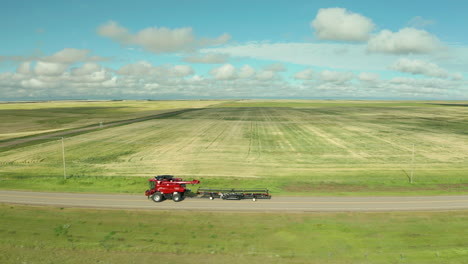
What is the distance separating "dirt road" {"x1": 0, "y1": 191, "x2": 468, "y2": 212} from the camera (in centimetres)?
3145

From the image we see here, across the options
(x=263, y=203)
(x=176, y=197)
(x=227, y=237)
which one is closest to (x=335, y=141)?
(x=263, y=203)

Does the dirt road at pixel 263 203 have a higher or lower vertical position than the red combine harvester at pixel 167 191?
lower

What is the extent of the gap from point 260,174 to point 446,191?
27.5 metres

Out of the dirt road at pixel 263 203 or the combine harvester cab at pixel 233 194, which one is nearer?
the dirt road at pixel 263 203

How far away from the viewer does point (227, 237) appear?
2520 cm

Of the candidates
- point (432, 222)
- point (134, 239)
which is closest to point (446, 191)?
point (432, 222)

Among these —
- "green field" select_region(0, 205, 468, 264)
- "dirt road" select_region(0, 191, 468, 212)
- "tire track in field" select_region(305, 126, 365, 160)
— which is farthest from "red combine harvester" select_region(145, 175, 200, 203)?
"tire track in field" select_region(305, 126, 365, 160)

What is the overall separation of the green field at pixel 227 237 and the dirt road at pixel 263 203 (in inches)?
58.9

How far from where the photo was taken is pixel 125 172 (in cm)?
4734

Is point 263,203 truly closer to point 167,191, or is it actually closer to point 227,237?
point 227,237

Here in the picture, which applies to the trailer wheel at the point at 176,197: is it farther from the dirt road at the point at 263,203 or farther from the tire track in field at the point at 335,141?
the tire track in field at the point at 335,141

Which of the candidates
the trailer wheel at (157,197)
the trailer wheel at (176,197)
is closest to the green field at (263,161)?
the trailer wheel at (157,197)

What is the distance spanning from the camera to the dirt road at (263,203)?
3145cm

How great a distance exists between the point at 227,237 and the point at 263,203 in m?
9.01
